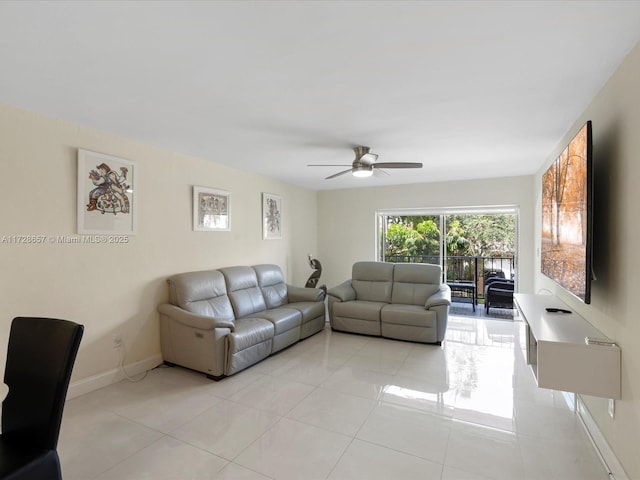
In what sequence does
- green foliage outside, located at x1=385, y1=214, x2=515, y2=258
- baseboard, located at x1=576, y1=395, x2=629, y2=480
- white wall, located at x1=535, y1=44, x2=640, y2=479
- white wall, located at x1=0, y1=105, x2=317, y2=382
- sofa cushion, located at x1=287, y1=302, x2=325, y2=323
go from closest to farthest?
white wall, located at x1=535, y1=44, x2=640, y2=479 < baseboard, located at x1=576, y1=395, x2=629, y2=480 < white wall, located at x1=0, y1=105, x2=317, y2=382 < sofa cushion, located at x1=287, y1=302, x2=325, y2=323 < green foliage outside, located at x1=385, y1=214, x2=515, y2=258

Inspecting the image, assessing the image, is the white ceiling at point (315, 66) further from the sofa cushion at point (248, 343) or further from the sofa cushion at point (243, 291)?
the sofa cushion at point (248, 343)

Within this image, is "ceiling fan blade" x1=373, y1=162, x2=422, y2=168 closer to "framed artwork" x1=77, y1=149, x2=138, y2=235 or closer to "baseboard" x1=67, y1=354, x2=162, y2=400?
"framed artwork" x1=77, y1=149, x2=138, y2=235

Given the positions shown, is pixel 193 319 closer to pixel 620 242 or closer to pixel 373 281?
pixel 373 281

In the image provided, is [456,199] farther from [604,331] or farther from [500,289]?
[604,331]

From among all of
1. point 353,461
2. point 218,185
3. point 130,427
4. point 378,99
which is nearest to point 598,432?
point 353,461

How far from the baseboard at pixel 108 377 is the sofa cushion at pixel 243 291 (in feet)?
3.21

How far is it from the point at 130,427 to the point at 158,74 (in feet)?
7.78

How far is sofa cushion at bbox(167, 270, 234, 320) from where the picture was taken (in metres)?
3.38

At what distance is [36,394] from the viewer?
4.54ft

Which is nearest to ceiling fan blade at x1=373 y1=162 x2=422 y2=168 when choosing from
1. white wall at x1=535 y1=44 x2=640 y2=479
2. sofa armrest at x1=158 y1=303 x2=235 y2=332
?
white wall at x1=535 y1=44 x2=640 y2=479

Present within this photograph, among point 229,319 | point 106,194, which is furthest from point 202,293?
point 106,194

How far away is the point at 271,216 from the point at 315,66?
346cm

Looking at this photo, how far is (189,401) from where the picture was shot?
2654 mm

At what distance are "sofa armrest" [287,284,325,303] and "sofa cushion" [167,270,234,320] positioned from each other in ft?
3.73
